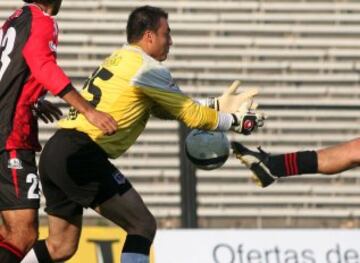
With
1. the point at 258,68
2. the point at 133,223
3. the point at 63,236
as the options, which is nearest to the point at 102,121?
the point at 133,223

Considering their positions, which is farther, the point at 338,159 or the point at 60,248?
the point at 338,159

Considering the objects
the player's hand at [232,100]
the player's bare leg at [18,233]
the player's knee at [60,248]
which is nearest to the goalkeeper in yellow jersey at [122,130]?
the player's knee at [60,248]

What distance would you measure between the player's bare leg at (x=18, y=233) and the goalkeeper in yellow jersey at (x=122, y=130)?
33 cm

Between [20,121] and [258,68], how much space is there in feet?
27.6

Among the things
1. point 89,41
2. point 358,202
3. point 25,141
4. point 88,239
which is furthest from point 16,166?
point 89,41

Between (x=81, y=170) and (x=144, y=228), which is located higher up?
(x=81, y=170)

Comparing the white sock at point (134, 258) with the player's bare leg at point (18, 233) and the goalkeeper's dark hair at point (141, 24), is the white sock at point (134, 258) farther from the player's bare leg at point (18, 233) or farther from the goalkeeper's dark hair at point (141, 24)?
the goalkeeper's dark hair at point (141, 24)

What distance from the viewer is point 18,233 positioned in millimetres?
6570

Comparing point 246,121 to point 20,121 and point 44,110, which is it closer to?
point 44,110

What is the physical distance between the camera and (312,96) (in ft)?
49.0

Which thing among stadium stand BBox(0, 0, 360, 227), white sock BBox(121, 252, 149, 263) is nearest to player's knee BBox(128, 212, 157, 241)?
white sock BBox(121, 252, 149, 263)

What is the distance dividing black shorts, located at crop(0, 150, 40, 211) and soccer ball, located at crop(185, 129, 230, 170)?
4.26 feet

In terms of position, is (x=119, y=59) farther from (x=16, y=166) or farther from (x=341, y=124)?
(x=341, y=124)

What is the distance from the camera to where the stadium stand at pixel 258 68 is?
13422mm
